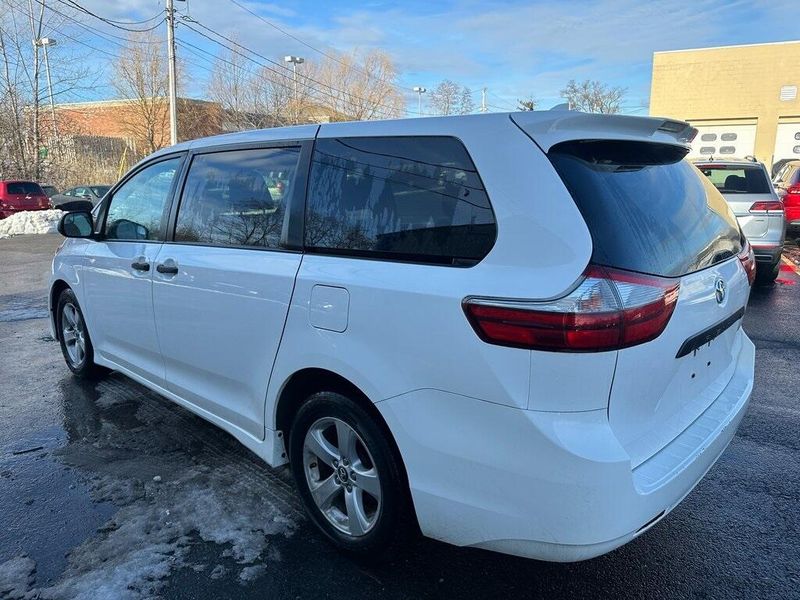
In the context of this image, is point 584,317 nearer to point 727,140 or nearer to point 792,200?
point 792,200

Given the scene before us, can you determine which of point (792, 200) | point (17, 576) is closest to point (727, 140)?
point (792, 200)

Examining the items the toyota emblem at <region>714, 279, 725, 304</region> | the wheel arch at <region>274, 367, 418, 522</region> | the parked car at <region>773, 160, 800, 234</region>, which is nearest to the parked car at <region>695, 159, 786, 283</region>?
the parked car at <region>773, 160, 800, 234</region>

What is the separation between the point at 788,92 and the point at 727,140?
2996 mm

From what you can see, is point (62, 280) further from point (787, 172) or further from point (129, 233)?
point (787, 172)

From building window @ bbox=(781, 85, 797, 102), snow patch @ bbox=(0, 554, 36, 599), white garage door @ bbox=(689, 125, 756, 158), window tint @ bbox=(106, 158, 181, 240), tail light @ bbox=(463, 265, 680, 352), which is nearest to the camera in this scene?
tail light @ bbox=(463, 265, 680, 352)

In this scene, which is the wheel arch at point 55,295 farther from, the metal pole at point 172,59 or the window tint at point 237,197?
the metal pole at point 172,59

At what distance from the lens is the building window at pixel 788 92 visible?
26.4 metres

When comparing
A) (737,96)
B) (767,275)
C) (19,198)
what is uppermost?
(737,96)

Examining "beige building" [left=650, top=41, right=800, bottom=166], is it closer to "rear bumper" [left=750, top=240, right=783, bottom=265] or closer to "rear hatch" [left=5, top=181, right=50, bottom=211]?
"rear bumper" [left=750, top=240, right=783, bottom=265]

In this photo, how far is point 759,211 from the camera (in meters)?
7.97

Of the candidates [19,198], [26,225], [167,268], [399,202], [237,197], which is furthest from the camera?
[19,198]

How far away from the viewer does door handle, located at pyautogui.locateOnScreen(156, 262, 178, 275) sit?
3.33m

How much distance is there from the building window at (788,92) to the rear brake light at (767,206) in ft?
76.4

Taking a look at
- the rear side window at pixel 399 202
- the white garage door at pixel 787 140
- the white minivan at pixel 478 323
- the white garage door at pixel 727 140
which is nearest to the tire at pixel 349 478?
the white minivan at pixel 478 323
